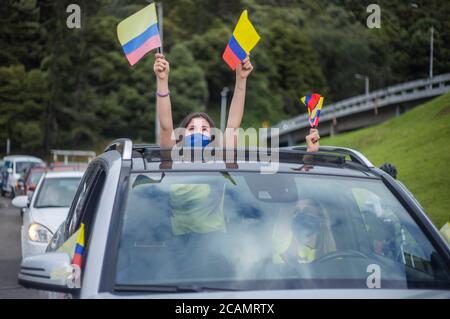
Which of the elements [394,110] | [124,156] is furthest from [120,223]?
[394,110]

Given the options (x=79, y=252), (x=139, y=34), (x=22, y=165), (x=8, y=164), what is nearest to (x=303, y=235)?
(x=79, y=252)

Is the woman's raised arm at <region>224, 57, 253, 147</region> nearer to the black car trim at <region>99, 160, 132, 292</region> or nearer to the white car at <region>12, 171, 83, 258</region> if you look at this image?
the black car trim at <region>99, 160, 132, 292</region>

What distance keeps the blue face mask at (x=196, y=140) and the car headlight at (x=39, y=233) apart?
19.8ft

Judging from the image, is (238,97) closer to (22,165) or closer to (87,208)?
(87,208)

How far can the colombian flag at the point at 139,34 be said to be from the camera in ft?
15.3

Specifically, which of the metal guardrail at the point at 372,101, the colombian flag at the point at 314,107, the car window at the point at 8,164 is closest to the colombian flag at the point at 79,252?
the colombian flag at the point at 314,107

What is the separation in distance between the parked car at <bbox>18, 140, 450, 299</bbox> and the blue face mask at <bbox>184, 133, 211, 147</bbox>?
71 cm

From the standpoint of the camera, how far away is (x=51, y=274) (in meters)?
3.31

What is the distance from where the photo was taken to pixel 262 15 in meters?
88.9

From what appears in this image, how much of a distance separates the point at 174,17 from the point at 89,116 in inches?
734

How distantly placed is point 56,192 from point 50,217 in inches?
65.0

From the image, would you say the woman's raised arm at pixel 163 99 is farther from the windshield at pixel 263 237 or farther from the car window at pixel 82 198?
the windshield at pixel 263 237
